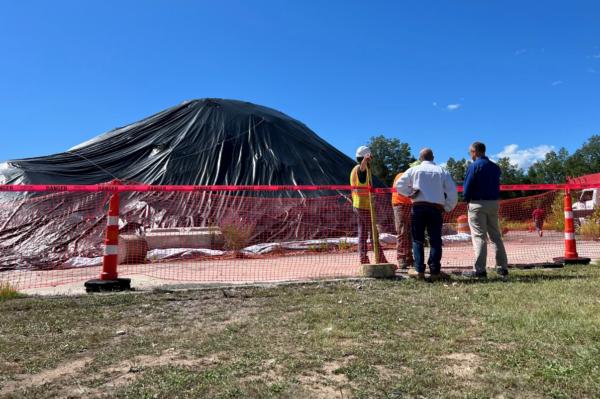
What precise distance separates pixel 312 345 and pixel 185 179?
→ 12.3m

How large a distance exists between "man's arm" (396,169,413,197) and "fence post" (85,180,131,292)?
131 inches

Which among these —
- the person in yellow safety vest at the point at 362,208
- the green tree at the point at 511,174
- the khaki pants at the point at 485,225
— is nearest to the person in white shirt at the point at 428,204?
the khaki pants at the point at 485,225

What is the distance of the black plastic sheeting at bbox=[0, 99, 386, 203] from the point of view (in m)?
13.7

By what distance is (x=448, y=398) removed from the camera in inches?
70.5

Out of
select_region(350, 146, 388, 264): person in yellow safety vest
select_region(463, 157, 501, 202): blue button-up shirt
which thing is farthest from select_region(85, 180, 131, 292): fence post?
select_region(463, 157, 501, 202): blue button-up shirt

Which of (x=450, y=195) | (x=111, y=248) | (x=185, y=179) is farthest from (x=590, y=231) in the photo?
(x=185, y=179)

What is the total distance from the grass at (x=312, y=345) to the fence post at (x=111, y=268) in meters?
0.50

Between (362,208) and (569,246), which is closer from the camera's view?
(362,208)

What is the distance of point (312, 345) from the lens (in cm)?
252

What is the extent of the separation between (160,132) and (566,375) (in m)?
16.4

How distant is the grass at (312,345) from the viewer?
1.95 m

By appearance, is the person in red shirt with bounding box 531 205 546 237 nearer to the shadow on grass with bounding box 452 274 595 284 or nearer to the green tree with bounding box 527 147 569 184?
the shadow on grass with bounding box 452 274 595 284

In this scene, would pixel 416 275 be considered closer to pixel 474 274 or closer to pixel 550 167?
pixel 474 274

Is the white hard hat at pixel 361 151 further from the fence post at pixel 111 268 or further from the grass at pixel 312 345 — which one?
the fence post at pixel 111 268
